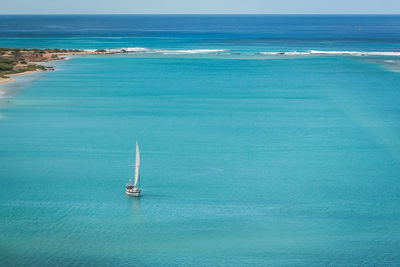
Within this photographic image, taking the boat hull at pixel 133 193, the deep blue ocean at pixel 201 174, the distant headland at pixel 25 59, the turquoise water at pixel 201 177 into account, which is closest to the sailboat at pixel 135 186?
the boat hull at pixel 133 193

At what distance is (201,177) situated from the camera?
1357 inches

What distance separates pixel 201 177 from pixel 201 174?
520 mm

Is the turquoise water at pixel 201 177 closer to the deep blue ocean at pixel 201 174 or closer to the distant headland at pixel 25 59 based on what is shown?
the deep blue ocean at pixel 201 174

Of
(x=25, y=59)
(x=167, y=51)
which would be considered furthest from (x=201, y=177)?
(x=167, y=51)

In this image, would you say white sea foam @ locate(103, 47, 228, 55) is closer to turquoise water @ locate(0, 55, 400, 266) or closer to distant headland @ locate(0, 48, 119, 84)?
distant headland @ locate(0, 48, 119, 84)

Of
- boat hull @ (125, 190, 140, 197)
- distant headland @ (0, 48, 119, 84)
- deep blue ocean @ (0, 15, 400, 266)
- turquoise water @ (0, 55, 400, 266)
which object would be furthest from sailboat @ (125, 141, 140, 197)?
distant headland @ (0, 48, 119, 84)

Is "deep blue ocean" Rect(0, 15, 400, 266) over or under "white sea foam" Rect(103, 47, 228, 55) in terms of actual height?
under

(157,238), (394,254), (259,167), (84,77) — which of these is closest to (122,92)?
(84,77)

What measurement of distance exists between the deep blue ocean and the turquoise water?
0.32 ft

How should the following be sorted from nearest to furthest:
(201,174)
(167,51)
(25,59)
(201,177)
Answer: (201,177), (201,174), (25,59), (167,51)

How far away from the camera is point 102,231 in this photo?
89.9 feet

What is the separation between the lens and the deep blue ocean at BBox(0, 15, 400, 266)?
2588 cm

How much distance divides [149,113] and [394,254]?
31650mm

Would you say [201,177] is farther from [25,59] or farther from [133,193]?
[25,59]
